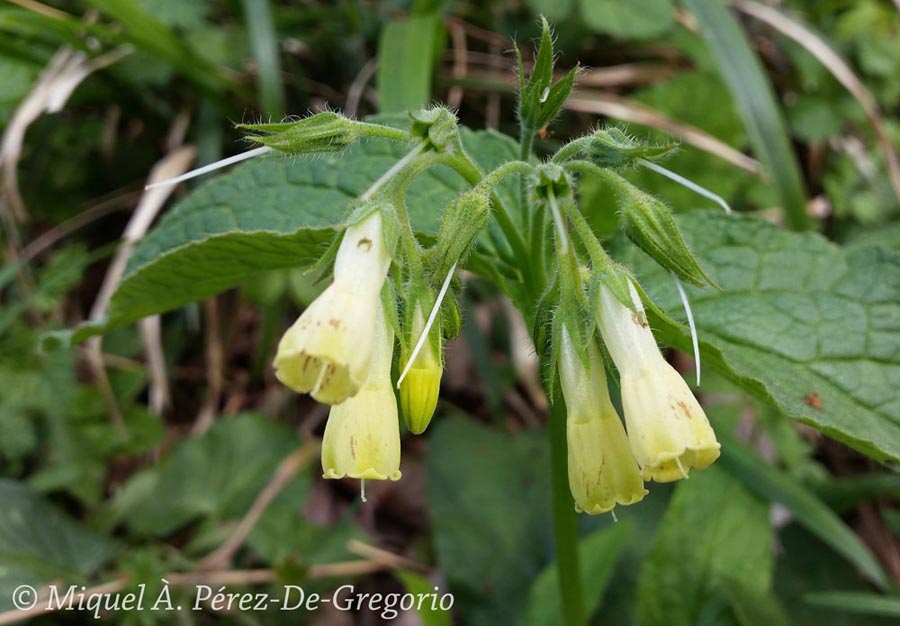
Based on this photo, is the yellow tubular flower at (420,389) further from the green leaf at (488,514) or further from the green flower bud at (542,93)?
the green leaf at (488,514)

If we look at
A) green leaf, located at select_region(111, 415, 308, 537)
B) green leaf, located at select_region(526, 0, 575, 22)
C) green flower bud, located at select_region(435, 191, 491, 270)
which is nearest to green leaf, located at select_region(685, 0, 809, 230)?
green leaf, located at select_region(526, 0, 575, 22)

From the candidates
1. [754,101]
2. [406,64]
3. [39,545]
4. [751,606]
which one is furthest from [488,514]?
[754,101]

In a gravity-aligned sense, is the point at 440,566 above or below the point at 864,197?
below

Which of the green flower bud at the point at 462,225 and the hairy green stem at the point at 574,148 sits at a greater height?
the hairy green stem at the point at 574,148

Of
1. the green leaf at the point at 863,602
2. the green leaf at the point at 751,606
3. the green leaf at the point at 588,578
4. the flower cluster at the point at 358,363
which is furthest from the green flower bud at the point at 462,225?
the green leaf at the point at 863,602

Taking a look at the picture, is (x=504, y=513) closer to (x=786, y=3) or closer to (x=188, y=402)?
(x=188, y=402)

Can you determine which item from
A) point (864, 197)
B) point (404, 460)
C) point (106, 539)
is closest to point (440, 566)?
point (404, 460)

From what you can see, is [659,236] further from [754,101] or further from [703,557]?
[754,101]
